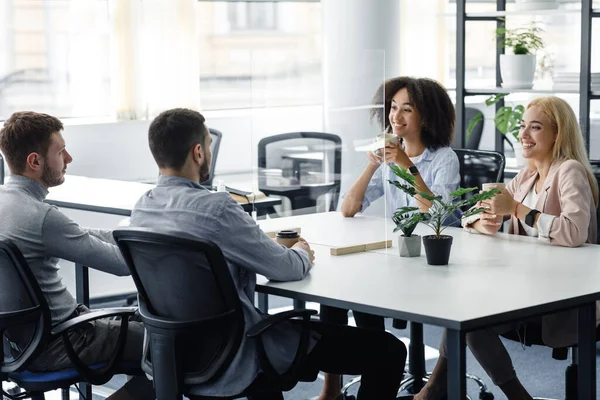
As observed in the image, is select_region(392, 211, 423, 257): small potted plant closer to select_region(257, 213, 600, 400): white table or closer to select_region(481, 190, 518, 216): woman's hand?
select_region(257, 213, 600, 400): white table

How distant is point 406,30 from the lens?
7.45 metres

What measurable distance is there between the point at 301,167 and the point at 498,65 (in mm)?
2069

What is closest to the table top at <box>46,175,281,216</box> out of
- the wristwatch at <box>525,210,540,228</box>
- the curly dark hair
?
the curly dark hair

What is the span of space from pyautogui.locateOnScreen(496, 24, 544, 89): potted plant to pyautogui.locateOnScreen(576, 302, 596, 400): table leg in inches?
103

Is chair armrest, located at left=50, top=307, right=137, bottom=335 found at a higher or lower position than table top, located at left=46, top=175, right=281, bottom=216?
lower

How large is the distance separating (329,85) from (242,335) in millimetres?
1294

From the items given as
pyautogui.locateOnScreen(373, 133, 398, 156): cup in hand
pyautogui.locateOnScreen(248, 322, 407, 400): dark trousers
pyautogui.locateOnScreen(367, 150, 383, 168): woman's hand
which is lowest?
pyautogui.locateOnScreen(248, 322, 407, 400): dark trousers

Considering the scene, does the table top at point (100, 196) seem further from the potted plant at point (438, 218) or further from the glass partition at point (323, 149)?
the potted plant at point (438, 218)

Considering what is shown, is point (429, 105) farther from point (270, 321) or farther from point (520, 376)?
point (270, 321)

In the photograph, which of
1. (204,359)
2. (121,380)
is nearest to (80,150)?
(121,380)

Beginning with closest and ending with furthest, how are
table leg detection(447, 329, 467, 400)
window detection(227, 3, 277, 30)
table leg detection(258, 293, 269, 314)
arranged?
table leg detection(447, 329, 467, 400), table leg detection(258, 293, 269, 314), window detection(227, 3, 277, 30)

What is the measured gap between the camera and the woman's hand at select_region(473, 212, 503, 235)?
3359mm

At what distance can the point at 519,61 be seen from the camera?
5.01 metres

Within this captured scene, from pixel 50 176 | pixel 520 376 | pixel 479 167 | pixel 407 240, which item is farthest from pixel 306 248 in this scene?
pixel 520 376
